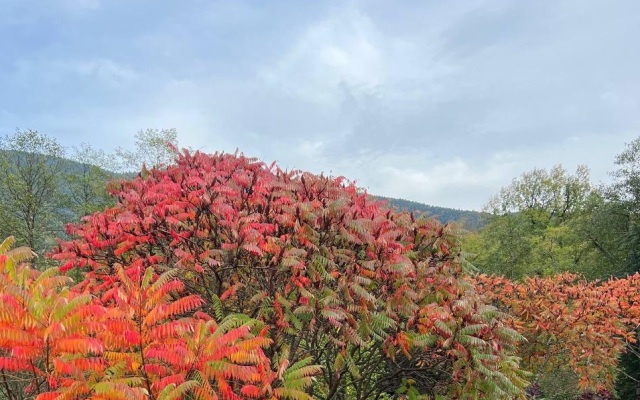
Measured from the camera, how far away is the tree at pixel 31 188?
32125 mm

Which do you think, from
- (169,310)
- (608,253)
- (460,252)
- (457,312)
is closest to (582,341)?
(460,252)

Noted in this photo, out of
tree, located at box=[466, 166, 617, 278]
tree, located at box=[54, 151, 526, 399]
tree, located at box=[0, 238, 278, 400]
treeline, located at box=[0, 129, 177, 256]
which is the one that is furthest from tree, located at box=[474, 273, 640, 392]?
treeline, located at box=[0, 129, 177, 256]

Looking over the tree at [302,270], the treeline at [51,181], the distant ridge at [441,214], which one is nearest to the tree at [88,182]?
the treeline at [51,181]

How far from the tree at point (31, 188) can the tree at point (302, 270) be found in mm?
29141

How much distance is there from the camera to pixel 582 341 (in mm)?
12914

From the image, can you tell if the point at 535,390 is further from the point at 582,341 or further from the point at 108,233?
the point at 108,233

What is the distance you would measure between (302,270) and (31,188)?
35913 mm

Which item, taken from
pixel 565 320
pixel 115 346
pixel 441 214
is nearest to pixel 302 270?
pixel 115 346

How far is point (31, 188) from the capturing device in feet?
115

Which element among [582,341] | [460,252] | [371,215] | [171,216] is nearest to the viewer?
[171,216]

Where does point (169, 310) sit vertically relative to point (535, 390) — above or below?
above

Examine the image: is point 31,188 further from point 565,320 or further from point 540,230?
point 540,230

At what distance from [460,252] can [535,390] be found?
9.45m

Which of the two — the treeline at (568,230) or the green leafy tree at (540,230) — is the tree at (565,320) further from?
the green leafy tree at (540,230)
